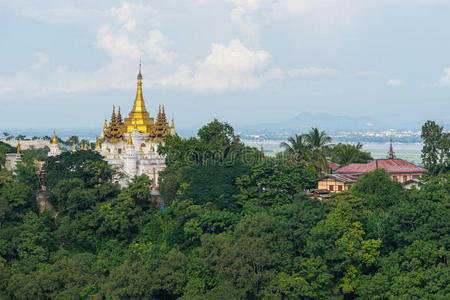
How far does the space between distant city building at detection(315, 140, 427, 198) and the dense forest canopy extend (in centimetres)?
96

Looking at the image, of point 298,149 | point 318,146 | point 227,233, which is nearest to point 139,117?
point 298,149

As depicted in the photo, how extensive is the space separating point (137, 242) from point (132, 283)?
22.8 ft

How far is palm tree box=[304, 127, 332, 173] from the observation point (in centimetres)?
3988

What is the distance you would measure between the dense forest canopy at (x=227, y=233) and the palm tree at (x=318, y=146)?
11cm

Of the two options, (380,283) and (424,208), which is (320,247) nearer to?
(380,283)

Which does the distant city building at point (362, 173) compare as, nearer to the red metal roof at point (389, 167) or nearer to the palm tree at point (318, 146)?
the red metal roof at point (389, 167)

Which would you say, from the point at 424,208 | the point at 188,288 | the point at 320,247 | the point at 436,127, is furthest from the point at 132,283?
the point at 436,127

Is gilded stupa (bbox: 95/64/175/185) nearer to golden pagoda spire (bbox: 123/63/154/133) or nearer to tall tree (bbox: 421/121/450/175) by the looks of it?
golden pagoda spire (bbox: 123/63/154/133)

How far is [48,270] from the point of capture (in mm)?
30547

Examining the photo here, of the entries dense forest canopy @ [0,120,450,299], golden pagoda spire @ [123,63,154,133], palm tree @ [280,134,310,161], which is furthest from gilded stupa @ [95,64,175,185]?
palm tree @ [280,134,310,161]

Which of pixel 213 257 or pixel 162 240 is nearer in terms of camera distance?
pixel 213 257

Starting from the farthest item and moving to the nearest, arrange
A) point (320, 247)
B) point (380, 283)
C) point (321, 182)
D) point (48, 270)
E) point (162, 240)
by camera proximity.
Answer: point (321, 182) < point (162, 240) < point (48, 270) < point (320, 247) < point (380, 283)

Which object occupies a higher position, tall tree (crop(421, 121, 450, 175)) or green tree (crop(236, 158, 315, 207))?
tall tree (crop(421, 121, 450, 175))

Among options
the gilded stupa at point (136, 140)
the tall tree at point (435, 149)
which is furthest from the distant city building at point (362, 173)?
the gilded stupa at point (136, 140)
